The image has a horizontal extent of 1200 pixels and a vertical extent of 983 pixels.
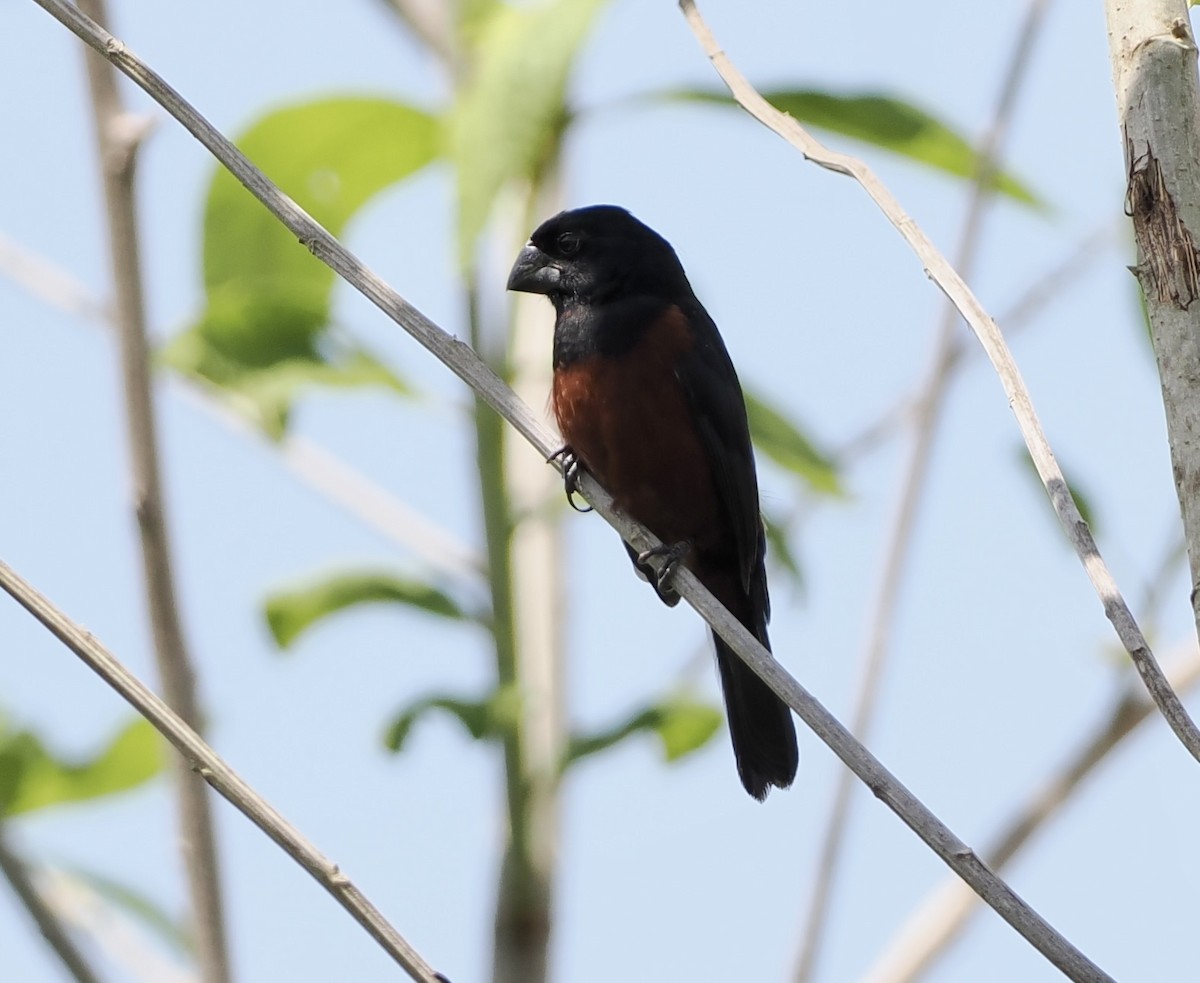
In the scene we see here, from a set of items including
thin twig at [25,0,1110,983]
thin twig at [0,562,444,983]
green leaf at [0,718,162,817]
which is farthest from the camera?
green leaf at [0,718,162,817]

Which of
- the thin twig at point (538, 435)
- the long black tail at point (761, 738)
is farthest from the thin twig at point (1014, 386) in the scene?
the long black tail at point (761, 738)

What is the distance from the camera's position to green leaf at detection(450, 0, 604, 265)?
3.36m

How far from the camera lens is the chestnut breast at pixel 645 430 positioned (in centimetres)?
462

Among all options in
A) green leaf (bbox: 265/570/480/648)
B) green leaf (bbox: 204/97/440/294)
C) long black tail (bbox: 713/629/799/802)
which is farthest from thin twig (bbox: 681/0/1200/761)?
long black tail (bbox: 713/629/799/802)

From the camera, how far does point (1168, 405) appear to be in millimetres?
1975

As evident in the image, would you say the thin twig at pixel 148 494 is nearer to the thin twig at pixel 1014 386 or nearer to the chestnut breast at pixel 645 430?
the thin twig at pixel 1014 386

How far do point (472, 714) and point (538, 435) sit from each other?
2.20ft

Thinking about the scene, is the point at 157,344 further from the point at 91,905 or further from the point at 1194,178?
the point at 1194,178

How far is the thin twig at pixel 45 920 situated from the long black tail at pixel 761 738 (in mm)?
2263

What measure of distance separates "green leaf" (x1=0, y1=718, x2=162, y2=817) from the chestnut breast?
145 cm

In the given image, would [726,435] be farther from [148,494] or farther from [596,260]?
[148,494]

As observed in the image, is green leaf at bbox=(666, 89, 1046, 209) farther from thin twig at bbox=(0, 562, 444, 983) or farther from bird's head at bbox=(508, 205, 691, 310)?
thin twig at bbox=(0, 562, 444, 983)

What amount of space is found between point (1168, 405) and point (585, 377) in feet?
9.03

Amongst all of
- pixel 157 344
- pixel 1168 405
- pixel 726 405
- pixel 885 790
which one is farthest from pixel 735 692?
pixel 1168 405
